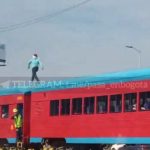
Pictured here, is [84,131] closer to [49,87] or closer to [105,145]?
[105,145]

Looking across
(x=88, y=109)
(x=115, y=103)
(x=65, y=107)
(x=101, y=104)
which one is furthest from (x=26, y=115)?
(x=115, y=103)

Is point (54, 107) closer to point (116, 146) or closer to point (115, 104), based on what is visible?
point (116, 146)

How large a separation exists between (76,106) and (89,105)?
95cm

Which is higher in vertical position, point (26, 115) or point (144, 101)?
point (144, 101)

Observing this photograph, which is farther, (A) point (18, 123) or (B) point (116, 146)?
(A) point (18, 123)

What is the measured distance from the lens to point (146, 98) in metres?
21.2

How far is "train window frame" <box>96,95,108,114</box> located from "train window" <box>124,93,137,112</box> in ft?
4.34

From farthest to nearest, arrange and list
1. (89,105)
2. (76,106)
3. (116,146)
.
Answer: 1. (76,106)
2. (89,105)
3. (116,146)

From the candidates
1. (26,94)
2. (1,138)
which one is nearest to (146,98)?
(26,94)

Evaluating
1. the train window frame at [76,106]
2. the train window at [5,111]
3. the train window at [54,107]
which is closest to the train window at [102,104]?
the train window frame at [76,106]

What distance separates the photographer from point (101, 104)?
23812 millimetres

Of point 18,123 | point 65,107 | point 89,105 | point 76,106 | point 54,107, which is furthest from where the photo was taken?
point 18,123

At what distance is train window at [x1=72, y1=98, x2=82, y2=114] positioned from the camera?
2517cm

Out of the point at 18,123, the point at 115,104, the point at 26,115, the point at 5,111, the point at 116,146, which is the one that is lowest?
the point at 116,146
